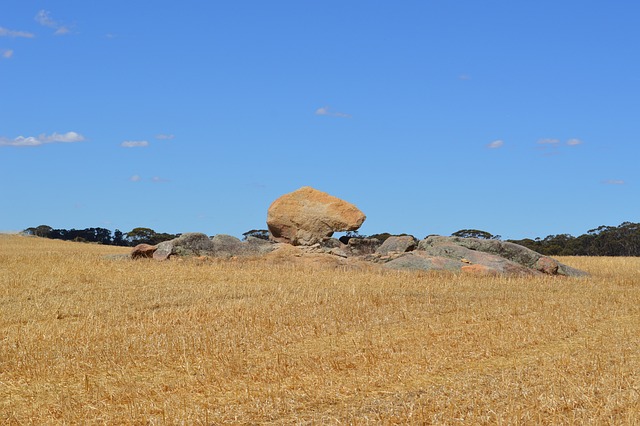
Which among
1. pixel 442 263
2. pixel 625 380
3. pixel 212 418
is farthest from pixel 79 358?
pixel 442 263

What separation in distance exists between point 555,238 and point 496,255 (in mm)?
41677

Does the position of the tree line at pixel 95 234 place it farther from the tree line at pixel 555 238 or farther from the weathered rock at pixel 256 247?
the weathered rock at pixel 256 247

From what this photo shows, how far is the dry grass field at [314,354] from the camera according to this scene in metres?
9.51

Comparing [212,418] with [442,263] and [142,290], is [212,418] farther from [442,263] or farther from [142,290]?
[442,263]

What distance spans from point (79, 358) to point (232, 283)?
1044 cm

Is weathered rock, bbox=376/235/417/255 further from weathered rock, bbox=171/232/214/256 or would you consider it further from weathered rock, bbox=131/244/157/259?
weathered rock, bbox=131/244/157/259

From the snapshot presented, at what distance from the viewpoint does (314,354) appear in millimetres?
12641

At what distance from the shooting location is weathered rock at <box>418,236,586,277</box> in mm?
30766

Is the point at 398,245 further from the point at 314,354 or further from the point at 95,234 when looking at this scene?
the point at 95,234

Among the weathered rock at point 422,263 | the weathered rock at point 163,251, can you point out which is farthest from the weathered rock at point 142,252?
the weathered rock at point 422,263

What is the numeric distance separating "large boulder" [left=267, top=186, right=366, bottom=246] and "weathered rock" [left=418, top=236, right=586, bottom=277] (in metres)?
4.31

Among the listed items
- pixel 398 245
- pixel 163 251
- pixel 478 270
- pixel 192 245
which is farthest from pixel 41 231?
pixel 478 270

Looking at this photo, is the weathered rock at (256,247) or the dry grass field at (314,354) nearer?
the dry grass field at (314,354)

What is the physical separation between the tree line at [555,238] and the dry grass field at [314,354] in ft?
128
